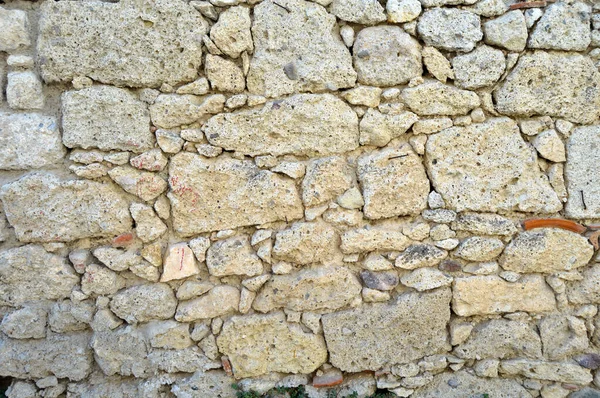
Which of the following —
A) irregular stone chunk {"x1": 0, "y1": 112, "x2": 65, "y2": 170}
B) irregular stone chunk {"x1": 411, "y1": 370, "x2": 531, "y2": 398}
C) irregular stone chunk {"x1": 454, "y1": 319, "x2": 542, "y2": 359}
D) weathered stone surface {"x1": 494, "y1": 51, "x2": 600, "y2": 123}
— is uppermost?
weathered stone surface {"x1": 494, "y1": 51, "x2": 600, "y2": 123}

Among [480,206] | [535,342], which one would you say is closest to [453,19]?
[480,206]

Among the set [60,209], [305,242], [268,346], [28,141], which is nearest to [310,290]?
[305,242]

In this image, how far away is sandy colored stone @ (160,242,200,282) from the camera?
6.26ft

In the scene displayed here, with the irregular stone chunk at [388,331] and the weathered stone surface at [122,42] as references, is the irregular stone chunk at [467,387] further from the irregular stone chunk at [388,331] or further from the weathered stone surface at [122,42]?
the weathered stone surface at [122,42]

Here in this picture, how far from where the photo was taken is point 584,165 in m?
1.99

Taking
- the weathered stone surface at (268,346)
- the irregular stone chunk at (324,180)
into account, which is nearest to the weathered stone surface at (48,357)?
the weathered stone surface at (268,346)

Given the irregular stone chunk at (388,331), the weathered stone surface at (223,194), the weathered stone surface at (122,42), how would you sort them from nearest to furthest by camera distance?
the weathered stone surface at (122,42) → the weathered stone surface at (223,194) → the irregular stone chunk at (388,331)

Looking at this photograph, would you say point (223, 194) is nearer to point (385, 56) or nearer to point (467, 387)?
point (385, 56)

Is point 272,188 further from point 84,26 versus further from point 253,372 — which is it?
point 84,26

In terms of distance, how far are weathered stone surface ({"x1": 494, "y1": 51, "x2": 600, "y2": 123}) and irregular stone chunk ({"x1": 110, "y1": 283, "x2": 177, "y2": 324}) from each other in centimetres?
184

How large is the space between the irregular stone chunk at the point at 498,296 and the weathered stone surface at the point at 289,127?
95 centimetres

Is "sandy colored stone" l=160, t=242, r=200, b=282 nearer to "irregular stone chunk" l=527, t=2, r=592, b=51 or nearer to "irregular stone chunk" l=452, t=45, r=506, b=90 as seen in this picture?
"irregular stone chunk" l=452, t=45, r=506, b=90

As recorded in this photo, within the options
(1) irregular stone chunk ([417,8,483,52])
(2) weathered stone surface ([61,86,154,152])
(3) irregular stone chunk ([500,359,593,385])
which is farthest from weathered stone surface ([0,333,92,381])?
(1) irregular stone chunk ([417,8,483,52])

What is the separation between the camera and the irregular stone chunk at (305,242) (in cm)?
194
